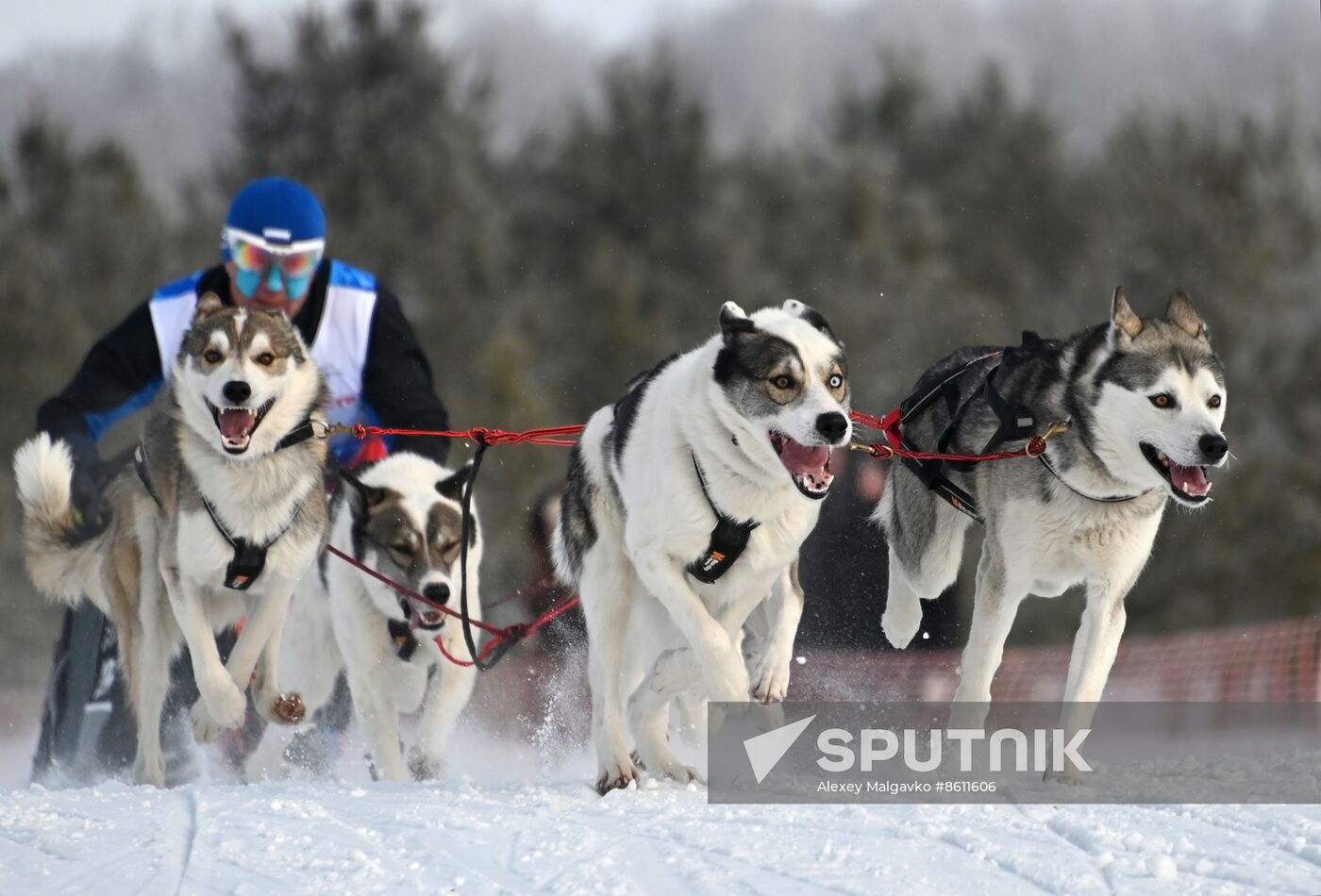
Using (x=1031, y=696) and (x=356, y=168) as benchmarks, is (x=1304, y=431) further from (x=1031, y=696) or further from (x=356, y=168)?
(x=356, y=168)

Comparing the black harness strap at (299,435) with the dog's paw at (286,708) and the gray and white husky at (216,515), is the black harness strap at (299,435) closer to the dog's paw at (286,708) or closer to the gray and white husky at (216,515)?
the gray and white husky at (216,515)

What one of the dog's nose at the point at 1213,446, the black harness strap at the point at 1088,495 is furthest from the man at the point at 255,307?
the dog's nose at the point at 1213,446

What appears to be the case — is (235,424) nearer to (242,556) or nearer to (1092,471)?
(242,556)

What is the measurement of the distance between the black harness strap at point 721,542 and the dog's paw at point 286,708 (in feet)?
4.68

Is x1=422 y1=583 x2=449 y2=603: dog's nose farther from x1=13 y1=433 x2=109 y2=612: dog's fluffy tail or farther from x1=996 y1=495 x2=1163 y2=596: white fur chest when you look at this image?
x1=996 y1=495 x2=1163 y2=596: white fur chest

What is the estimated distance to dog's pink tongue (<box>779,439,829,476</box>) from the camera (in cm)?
413

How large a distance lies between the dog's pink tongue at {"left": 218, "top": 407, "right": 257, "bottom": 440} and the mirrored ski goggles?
38.1 inches

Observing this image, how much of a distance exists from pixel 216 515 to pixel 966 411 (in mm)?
2194

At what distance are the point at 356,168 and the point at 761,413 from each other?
1891 cm

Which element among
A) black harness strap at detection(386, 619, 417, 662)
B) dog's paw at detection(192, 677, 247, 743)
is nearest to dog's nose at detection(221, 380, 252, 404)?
dog's paw at detection(192, 677, 247, 743)

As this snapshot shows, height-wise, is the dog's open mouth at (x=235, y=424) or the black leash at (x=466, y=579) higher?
the dog's open mouth at (x=235, y=424)

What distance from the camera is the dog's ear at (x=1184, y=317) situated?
14.2ft

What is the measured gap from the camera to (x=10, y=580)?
1738cm

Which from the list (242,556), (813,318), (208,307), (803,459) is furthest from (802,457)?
(208,307)
